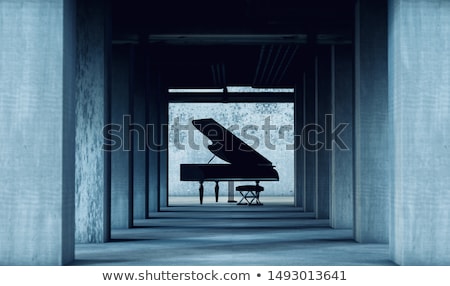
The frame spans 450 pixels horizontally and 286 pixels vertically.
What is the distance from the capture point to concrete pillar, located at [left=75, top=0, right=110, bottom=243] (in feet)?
31.1

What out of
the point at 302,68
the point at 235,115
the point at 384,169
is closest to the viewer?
the point at 384,169

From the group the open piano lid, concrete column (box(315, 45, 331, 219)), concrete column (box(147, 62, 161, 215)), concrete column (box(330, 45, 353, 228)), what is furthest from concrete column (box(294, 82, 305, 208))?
concrete column (box(330, 45, 353, 228))

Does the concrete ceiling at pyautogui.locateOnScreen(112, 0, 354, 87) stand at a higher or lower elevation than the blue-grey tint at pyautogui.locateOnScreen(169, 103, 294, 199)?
higher

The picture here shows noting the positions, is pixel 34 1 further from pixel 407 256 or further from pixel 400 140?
pixel 407 256

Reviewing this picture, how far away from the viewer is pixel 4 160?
22.1 feet

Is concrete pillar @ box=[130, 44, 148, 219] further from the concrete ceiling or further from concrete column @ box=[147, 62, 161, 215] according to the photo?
concrete column @ box=[147, 62, 161, 215]

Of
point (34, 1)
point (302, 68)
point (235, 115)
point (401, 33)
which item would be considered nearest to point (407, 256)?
point (401, 33)

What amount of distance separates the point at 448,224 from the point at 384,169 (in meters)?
2.66

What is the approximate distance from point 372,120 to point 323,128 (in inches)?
165

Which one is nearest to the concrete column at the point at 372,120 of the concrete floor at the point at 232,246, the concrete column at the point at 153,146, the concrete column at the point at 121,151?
the concrete floor at the point at 232,246

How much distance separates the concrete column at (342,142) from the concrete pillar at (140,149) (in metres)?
3.96

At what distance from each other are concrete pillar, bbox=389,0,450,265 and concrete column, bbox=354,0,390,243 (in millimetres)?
2356
